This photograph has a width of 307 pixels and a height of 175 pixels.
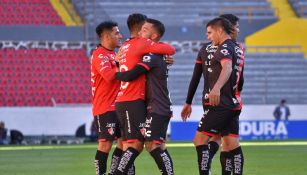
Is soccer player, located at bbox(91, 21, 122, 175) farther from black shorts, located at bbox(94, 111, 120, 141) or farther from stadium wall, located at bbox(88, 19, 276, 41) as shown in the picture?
stadium wall, located at bbox(88, 19, 276, 41)

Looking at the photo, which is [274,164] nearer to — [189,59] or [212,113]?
[212,113]

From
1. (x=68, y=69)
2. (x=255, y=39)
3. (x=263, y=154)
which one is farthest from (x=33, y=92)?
(x=263, y=154)

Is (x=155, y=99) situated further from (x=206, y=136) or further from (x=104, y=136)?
(x=104, y=136)

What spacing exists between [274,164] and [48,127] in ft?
49.8

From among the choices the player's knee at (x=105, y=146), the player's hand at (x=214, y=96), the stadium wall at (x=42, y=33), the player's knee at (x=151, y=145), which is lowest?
the player's knee at (x=151, y=145)

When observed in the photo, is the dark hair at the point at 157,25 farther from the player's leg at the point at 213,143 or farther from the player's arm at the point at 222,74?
the player's leg at the point at 213,143

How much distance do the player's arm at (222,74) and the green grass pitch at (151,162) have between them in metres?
3.71

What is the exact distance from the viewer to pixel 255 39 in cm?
3747

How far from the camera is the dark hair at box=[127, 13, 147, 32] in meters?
11.7

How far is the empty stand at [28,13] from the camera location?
35.8m

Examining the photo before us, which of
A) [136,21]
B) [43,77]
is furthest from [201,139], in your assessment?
[43,77]

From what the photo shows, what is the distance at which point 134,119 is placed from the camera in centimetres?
1138

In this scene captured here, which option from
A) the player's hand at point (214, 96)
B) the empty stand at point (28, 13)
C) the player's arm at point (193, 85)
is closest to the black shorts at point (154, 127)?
the player's hand at point (214, 96)

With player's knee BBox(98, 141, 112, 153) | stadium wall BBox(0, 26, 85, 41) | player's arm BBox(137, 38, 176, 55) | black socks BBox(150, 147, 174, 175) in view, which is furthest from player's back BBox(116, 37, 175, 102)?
stadium wall BBox(0, 26, 85, 41)
